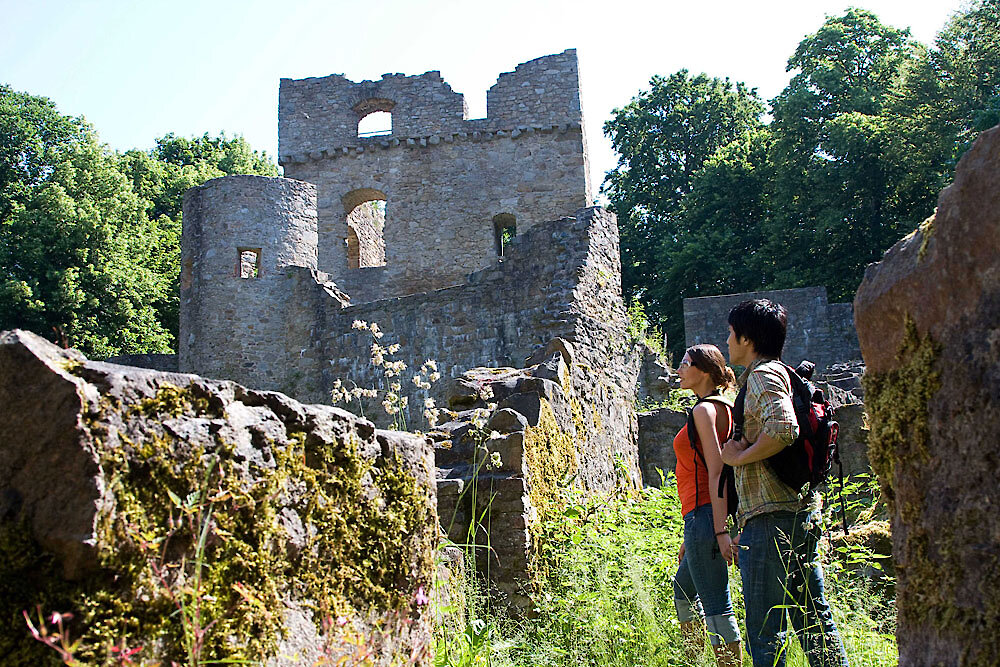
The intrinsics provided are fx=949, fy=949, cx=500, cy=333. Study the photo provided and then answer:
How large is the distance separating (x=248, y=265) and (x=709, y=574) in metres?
14.6

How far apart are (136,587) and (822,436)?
2533mm

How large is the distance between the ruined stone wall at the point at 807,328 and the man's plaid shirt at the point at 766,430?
47.8ft

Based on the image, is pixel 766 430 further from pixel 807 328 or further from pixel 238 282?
pixel 807 328

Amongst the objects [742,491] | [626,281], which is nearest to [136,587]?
[742,491]

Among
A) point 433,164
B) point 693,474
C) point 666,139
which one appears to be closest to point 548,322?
point 693,474

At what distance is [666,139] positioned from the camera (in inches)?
1320

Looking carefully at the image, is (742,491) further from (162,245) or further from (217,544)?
(162,245)

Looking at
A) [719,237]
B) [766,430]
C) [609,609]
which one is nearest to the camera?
[766,430]

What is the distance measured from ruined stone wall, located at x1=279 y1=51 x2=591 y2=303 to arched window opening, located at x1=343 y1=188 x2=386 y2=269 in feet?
0.29

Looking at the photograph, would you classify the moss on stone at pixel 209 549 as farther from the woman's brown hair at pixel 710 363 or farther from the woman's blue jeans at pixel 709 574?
the woman's brown hair at pixel 710 363

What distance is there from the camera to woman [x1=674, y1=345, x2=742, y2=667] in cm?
401

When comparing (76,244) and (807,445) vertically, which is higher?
(76,244)

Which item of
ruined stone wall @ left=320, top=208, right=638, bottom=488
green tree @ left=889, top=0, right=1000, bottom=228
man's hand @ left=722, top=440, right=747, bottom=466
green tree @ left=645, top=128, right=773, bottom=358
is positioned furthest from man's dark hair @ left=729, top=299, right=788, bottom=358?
green tree @ left=645, top=128, right=773, bottom=358

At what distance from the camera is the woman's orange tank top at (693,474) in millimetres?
4273
